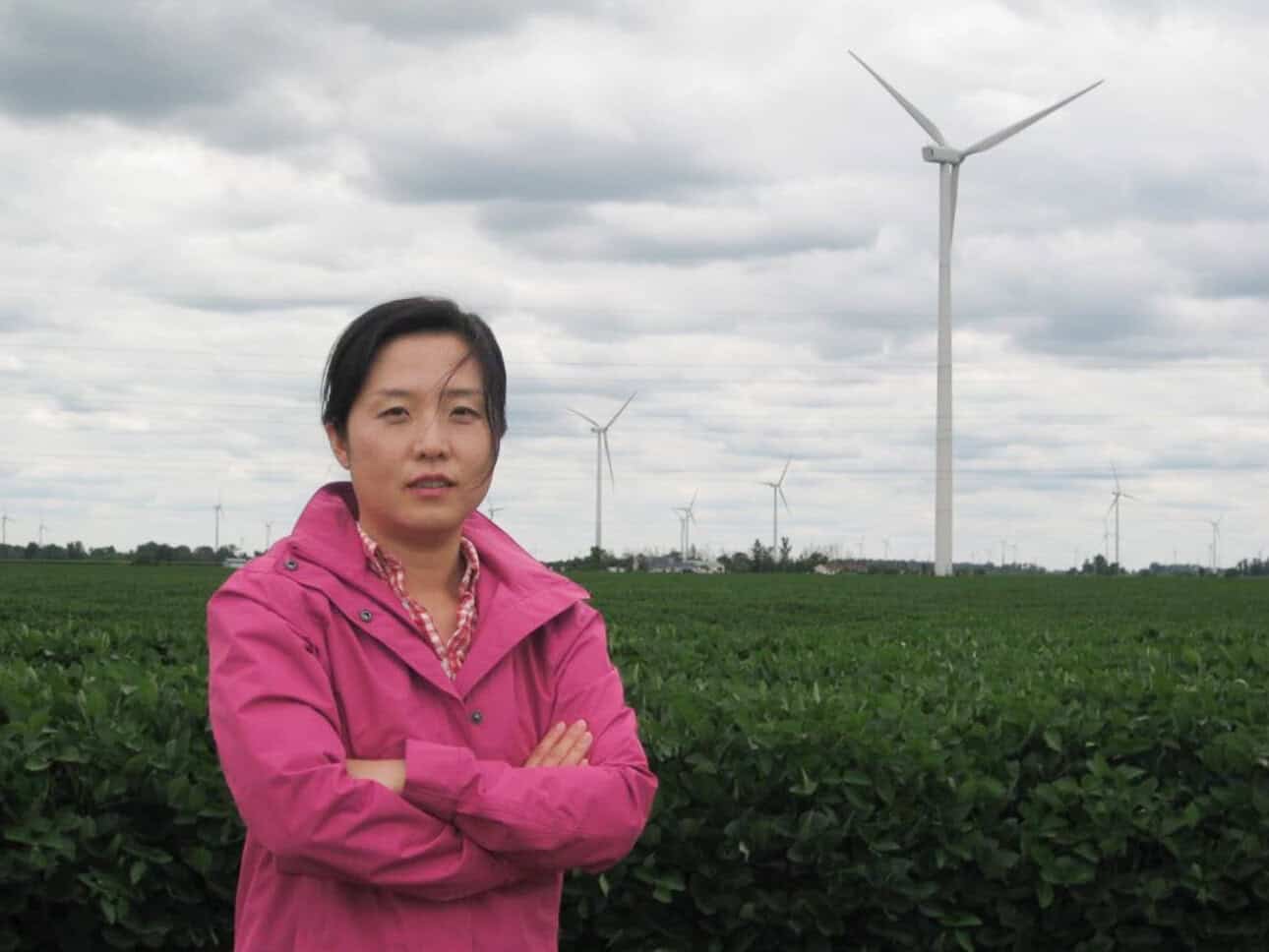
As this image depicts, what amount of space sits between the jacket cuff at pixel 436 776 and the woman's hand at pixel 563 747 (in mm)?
176

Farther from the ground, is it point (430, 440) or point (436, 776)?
point (430, 440)

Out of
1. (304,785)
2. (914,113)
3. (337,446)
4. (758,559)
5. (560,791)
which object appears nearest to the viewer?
(304,785)

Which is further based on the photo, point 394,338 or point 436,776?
point 394,338

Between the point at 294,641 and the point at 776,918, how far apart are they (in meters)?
2.67

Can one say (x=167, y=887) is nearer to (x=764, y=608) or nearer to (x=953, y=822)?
(x=953, y=822)

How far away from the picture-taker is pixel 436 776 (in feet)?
8.13

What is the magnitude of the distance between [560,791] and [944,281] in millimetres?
47092

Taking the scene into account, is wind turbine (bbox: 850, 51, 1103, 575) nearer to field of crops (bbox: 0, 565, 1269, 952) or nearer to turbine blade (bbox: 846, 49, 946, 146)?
turbine blade (bbox: 846, 49, 946, 146)

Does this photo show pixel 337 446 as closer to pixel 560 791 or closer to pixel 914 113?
pixel 560 791

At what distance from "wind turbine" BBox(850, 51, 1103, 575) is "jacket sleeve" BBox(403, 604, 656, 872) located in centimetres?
4090

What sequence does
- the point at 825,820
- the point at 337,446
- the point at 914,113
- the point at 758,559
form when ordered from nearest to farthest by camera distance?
the point at 337,446 → the point at 825,820 → the point at 914,113 → the point at 758,559

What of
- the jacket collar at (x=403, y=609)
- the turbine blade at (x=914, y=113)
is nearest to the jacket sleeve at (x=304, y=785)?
the jacket collar at (x=403, y=609)

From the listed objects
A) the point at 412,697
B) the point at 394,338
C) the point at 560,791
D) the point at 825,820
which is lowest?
the point at 825,820

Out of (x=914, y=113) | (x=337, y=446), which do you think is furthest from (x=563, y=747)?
(x=914, y=113)
